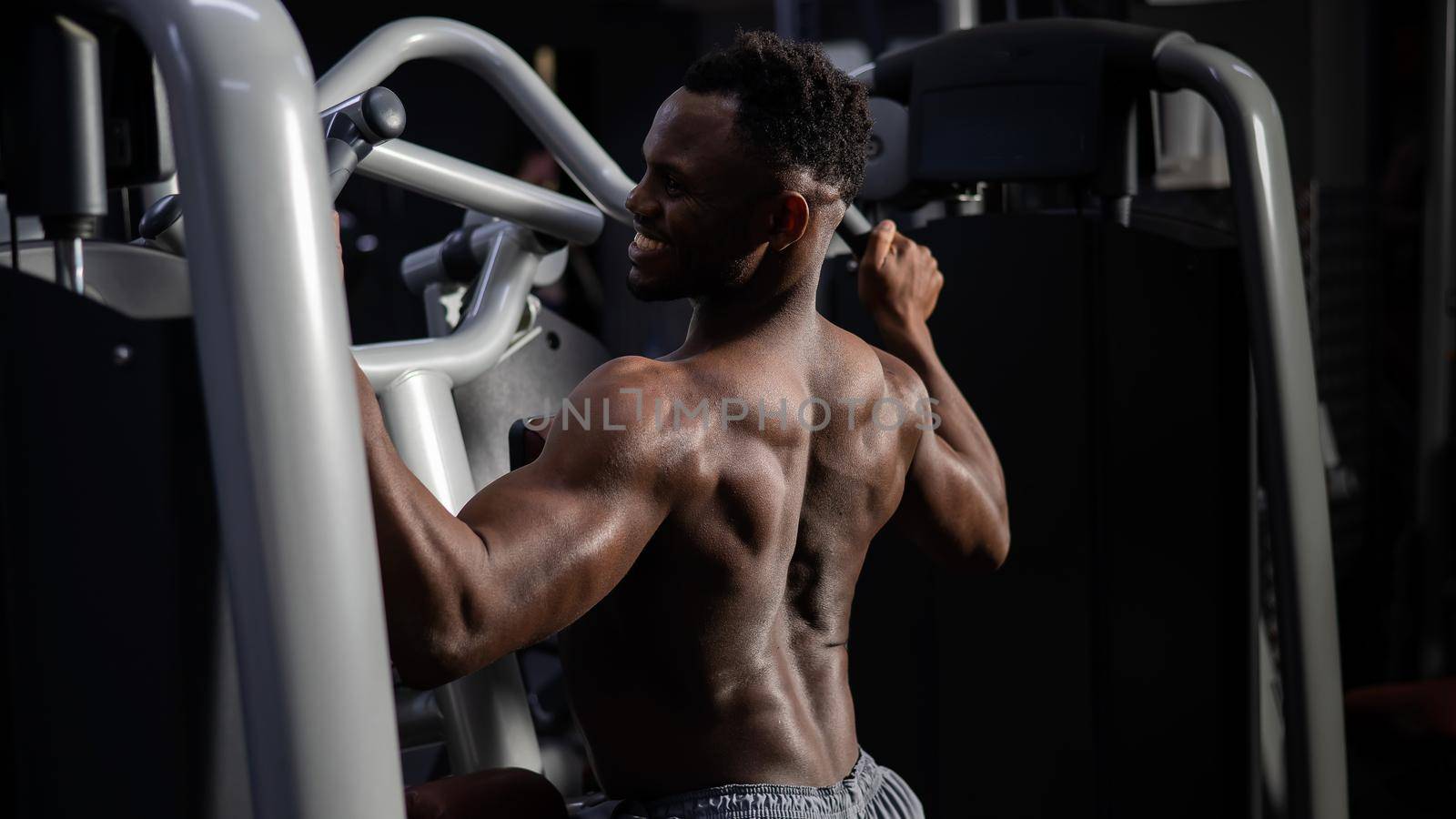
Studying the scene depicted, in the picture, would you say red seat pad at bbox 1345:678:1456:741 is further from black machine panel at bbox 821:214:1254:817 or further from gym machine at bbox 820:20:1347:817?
black machine panel at bbox 821:214:1254:817

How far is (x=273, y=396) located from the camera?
637 mm

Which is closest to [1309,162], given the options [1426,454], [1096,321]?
[1426,454]

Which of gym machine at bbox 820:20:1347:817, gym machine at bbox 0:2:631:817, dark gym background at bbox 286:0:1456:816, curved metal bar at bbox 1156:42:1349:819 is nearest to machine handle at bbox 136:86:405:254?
gym machine at bbox 0:2:631:817

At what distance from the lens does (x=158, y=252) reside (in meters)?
0.76

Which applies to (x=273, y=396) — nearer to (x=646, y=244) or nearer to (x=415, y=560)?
(x=415, y=560)

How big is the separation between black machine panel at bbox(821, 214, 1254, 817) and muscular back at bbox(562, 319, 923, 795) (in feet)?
2.52

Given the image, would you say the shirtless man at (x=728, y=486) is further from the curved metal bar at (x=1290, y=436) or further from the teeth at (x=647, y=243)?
the curved metal bar at (x=1290, y=436)

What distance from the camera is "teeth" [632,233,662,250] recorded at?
1090 mm

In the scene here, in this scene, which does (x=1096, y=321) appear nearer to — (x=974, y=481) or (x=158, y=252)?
(x=974, y=481)

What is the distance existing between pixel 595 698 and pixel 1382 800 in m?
2.56

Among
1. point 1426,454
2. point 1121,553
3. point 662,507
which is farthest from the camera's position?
point 1426,454

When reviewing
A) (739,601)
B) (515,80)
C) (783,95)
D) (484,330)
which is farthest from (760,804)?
(515,80)

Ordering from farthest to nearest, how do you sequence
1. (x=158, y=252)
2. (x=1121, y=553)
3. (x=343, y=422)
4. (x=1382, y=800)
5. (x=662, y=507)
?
(x=1382, y=800), (x=1121, y=553), (x=662, y=507), (x=158, y=252), (x=343, y=422)

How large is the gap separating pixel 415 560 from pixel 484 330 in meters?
0.86
